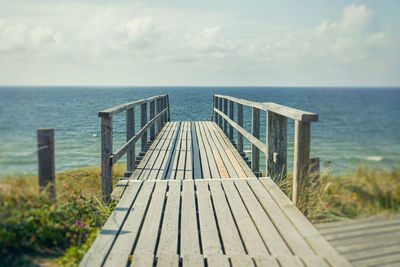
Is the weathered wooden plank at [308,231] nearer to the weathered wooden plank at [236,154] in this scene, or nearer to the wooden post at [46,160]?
the weathered wooden plank at [236,154]

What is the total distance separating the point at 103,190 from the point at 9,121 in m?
1.57

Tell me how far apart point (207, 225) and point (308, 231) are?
2.65 ft

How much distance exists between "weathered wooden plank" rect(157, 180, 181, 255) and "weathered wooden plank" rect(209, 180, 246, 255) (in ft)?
1.19

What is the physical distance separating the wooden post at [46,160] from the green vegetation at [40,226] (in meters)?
0.07

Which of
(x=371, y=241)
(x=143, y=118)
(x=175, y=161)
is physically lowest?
(x=175, y=161)

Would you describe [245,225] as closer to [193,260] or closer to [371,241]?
[193,260]

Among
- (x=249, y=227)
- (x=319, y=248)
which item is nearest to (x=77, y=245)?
(x=249, y=227)

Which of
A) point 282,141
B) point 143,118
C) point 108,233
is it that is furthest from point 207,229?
point 143,118

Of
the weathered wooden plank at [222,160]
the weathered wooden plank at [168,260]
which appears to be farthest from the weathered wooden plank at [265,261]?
the weathered wooden plank at [222,160]

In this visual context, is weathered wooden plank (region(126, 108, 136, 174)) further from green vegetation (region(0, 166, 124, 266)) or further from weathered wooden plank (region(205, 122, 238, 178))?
green vegetation (region(0, 166, 124, 266))

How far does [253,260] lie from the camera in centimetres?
238

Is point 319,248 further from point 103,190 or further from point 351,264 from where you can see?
point 103,190

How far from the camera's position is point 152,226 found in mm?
2924

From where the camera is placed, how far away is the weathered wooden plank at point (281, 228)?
2.50 metres
